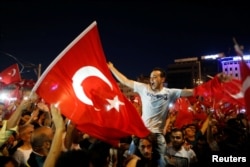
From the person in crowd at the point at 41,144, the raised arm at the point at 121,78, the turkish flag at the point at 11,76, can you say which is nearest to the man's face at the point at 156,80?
the raised arm at the point at 121,78

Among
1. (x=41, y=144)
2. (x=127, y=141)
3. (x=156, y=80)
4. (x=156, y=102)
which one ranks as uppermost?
(x=156, y=80)

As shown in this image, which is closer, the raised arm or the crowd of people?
the crowd of people

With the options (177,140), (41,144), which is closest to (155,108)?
(177,140)

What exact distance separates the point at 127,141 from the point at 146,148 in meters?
1.86

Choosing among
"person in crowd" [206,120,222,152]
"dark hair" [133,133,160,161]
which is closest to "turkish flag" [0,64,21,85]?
"person in crowd" [206,120,222,152]

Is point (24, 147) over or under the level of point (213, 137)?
under

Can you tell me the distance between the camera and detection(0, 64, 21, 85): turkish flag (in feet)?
45.4

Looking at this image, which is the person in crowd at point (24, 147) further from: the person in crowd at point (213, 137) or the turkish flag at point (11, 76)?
the turkish flag at point (11, 76)

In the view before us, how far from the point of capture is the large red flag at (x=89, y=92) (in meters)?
4.44

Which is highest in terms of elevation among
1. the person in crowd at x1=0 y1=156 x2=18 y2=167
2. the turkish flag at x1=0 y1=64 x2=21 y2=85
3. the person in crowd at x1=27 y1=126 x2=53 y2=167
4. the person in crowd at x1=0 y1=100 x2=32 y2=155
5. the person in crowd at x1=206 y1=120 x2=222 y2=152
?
the turkish flag at x1=0 y1=64 x2=21 y2=85

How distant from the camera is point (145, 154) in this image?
5156 mm

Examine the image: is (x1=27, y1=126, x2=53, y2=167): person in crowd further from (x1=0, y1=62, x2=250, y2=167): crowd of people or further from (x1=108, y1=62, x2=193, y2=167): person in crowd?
(x1=108, y1=62, x2=193, y2=167): person in crowd

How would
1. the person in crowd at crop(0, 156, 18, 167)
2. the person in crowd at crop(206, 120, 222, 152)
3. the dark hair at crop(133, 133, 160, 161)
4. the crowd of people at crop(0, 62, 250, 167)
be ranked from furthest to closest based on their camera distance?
the person in crowd at crop(206, 120, 222, 152)
the dark hair at crop(133, 133, 160, 161)
the person in crowd at crop(0, 156, 18, 167)
the crowd of people at crop(0, 62, 250, 167)

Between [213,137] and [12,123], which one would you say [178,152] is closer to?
[213,137]
